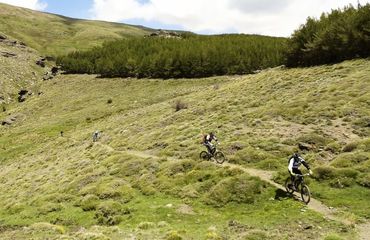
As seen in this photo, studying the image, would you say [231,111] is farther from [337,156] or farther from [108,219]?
[108,219]

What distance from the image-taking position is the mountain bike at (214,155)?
120 ft

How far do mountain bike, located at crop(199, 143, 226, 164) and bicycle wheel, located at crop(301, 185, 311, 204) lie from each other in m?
11.0

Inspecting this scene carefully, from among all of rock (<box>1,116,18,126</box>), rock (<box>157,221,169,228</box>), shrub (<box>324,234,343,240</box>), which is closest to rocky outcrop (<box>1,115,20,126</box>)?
rock (<box>1,116,18,126</box>)

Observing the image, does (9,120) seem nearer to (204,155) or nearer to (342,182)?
(204,155)

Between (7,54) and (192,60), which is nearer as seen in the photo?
(192,60)

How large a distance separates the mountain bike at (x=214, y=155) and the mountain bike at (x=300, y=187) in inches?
341

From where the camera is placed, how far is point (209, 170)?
1366 inches

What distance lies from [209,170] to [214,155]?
288 centimetres

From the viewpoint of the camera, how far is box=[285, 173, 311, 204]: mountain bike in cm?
2600

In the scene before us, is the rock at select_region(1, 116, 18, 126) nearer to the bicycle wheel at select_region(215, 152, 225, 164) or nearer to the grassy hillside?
the grassy hillside

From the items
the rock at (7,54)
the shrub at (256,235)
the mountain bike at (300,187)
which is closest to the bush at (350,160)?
the mountain bike at (300,187)

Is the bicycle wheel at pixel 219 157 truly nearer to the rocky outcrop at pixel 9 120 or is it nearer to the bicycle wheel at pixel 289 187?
the bicycle wheel at pixel 289 187

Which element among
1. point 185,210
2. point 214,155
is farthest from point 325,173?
point 214,155

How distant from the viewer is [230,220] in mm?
25219
